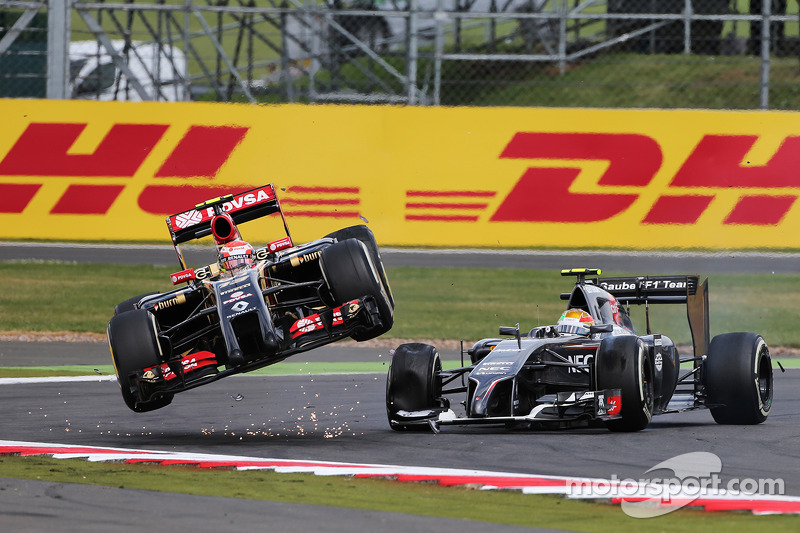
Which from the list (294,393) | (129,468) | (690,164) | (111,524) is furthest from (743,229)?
(111,524)

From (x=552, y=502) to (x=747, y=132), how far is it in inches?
510

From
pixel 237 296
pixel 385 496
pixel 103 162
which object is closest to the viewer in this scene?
pixel 385 496

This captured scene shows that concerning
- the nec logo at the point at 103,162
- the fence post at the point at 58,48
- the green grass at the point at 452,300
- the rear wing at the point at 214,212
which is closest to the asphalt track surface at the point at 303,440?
the rear wing at the point at 214,212

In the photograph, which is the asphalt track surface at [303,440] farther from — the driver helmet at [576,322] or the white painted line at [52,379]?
the driver helmet at [576,322]

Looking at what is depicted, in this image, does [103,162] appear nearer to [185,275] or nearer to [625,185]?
[625,185]

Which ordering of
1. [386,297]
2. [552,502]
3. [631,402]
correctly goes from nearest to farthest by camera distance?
[552,502], [631,402], [386,297]

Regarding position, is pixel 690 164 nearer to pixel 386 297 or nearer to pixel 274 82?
pixel 274 82

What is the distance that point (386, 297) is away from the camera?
32.9 feet

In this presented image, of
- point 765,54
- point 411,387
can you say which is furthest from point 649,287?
point 765,54

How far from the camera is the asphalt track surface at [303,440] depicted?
20.8ft

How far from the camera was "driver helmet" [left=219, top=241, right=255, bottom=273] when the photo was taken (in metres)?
10.6

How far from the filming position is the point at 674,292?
11219 millimetres

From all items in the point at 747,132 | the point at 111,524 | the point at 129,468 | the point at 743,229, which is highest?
the point at 111,524

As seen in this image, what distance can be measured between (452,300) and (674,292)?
812cm
